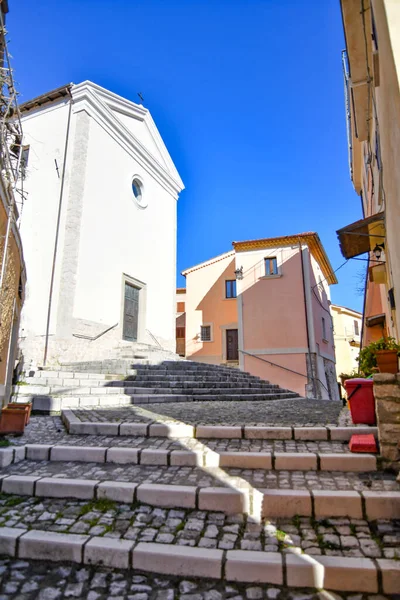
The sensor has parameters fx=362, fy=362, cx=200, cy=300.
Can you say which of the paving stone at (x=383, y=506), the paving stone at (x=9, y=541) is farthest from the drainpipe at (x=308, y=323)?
the paving stone at (x=9, y=541)

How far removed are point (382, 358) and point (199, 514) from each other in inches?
89.7

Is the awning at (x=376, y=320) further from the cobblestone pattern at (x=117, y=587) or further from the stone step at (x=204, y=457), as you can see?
the cobblestone pattern at (x=117, y=587)

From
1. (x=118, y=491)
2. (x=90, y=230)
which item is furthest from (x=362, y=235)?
(x=90, y=230)

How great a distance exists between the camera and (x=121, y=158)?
13.7 m

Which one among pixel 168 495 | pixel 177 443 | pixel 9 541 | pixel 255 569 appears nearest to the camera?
pixel 255 569

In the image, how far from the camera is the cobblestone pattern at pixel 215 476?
9.35 ft

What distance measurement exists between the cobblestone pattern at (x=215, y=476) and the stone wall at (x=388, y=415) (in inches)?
7.4

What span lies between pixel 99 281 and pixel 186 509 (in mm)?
9660

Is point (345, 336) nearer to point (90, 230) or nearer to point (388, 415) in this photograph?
point (90, 230)

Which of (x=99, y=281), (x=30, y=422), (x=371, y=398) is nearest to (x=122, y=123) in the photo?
(x=99, y=281)

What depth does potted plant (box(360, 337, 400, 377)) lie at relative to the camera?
3.56 m

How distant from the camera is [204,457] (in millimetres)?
3363

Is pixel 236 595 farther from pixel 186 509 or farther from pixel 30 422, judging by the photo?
pixel 30 422

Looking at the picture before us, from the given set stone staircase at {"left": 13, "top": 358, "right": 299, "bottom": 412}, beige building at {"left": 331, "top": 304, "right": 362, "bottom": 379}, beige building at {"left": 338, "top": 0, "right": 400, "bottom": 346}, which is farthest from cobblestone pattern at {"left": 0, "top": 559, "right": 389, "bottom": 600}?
beige building at {"left": 331, "top": 304, "right": 362, "bottom": 379}
